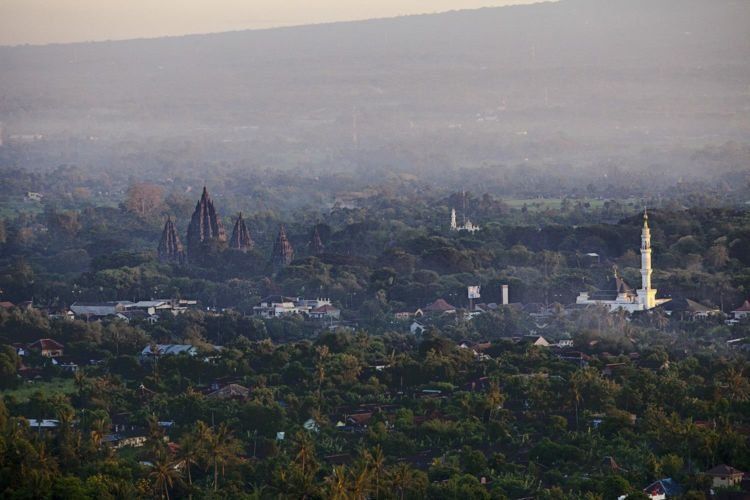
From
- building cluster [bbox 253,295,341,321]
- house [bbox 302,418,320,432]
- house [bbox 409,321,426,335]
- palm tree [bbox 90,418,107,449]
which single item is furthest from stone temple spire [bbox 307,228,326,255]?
palm tree [bbox 90,418,107,449]

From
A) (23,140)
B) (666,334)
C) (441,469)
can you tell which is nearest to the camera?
(441,469)

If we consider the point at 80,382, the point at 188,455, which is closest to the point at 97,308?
the point at 80,382

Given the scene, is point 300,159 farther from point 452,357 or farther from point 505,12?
point 452,357

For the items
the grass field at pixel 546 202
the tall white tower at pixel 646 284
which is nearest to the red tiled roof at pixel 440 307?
the tall white tower at pixel 646 284

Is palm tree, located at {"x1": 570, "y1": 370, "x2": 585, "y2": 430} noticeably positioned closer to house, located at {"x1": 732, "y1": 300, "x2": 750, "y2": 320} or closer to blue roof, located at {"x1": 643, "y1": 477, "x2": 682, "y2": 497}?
blue roof, located at {"x1": 643, "y1": 477, "x2": 682, "y2": 497}

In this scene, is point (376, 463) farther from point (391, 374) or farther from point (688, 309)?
point (688, 309)

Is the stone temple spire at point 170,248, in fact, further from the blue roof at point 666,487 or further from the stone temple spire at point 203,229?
the blue roof at point 666,487

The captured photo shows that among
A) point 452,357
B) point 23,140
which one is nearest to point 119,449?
point 452,357
